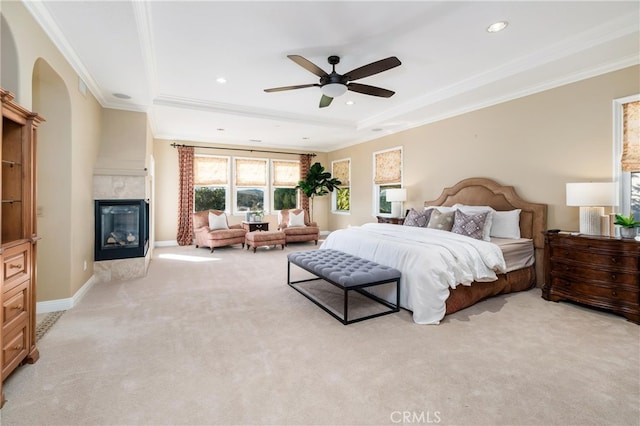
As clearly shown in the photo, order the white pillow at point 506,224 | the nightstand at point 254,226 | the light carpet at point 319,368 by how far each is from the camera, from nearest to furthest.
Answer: the light carpet at point 319,368
the white pillow at point 506,224
the nightstand at point 254,226

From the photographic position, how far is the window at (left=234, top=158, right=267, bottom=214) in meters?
8.64

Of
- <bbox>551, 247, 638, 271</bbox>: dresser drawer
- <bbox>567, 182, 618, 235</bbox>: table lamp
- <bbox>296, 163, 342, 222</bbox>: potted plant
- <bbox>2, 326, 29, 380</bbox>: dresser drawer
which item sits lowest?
<bbox>2, 326, 29, 380</bbox>: dresser drawer

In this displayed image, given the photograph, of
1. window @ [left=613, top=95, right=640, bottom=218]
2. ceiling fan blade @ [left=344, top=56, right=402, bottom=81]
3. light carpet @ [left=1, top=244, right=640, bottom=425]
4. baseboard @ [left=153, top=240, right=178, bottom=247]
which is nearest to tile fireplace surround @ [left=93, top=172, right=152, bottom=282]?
light carpet @ [left=1, top=244, right=640, bottom=425]

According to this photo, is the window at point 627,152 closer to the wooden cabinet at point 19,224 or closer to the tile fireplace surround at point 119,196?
the wooden cabinet at point 19,224

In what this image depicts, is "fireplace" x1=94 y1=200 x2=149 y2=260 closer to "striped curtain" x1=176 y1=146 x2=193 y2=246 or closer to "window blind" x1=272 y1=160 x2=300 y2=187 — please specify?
"striped curtain" x1=176 y1=146 x2=193 y2=246

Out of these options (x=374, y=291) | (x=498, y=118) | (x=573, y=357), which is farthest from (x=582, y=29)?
(x=374, y=291)

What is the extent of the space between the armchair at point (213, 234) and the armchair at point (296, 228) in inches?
42.7

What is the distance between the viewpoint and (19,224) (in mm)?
2232

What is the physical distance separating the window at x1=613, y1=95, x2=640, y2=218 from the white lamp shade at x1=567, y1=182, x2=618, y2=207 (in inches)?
15.1

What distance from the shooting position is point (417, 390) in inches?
78.5

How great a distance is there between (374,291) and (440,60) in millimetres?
3010

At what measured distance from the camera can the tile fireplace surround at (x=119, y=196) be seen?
4539 mm

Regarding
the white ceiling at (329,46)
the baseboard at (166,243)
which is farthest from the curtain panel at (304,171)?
the white ceiling at (329,46)

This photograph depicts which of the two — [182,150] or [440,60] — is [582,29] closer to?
[440,60]
